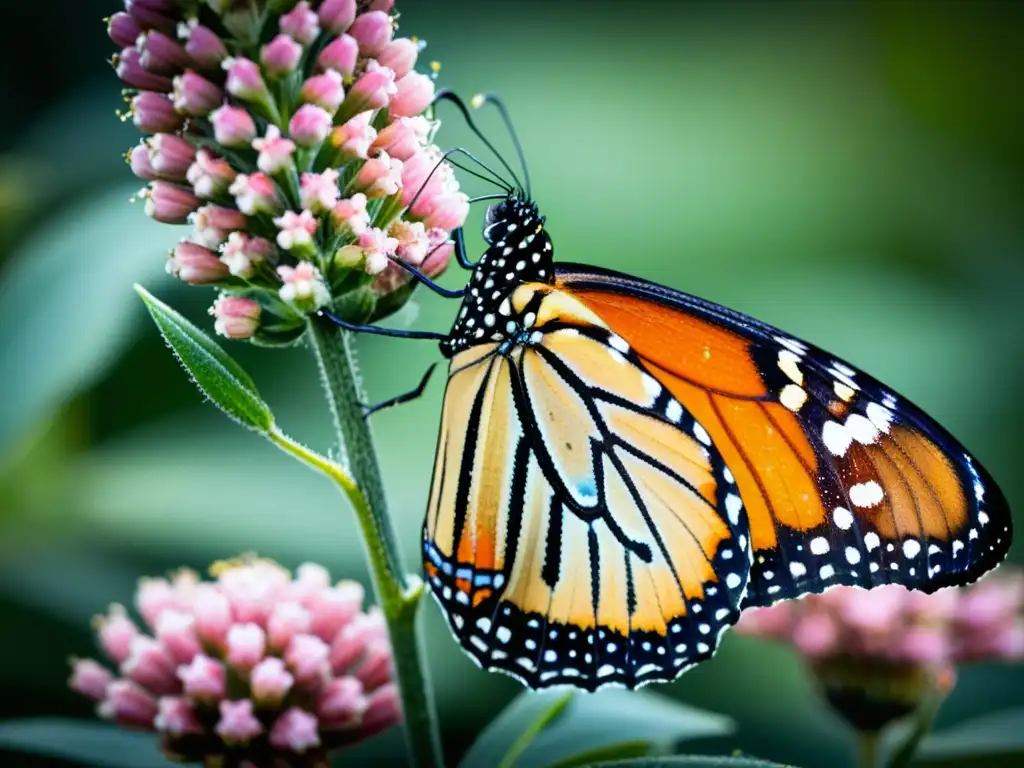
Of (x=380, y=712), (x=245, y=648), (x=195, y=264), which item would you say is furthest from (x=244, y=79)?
(x=380, y=712)

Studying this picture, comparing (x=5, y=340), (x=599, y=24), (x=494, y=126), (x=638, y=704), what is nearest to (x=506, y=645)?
(x=638, y=704)

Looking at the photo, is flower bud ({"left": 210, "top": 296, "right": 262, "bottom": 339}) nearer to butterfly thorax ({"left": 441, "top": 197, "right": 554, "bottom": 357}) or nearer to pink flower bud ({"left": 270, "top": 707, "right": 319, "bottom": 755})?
butterfly thorax ({"left": 441, "top": 197, "right": 554, "bottom": 357})

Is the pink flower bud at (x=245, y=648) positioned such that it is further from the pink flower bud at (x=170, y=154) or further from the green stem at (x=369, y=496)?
the pink flower bud at (x=170, y=154)

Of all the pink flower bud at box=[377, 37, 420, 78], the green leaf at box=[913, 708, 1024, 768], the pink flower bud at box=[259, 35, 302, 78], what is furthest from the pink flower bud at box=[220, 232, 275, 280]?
the green leaf at box=[913, 708, 1024, 768]

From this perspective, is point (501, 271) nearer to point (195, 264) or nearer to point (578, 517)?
point (578, 517)

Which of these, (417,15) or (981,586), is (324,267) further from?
(417,15)

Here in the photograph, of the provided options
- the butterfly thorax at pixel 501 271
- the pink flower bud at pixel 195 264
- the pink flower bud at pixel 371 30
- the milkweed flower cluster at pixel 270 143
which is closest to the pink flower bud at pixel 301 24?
the milkweed flower cluster at pixel 270 143
